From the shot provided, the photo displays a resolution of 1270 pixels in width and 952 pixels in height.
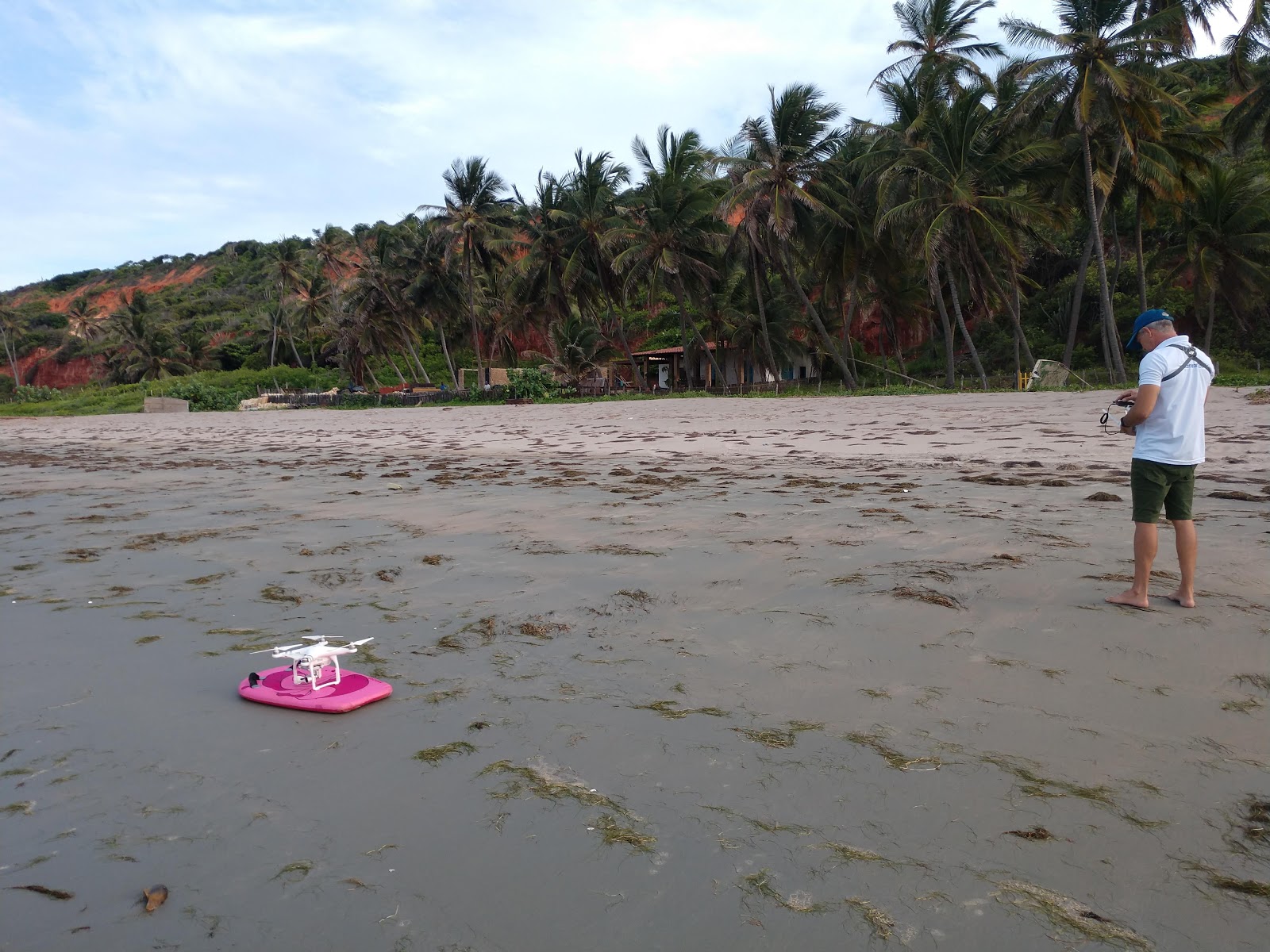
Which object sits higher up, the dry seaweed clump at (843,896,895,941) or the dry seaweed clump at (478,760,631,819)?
the dry seaweed clump at (478,760,631,819)

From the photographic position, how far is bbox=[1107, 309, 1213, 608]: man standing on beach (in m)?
3.64

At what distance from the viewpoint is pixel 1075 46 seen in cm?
2134

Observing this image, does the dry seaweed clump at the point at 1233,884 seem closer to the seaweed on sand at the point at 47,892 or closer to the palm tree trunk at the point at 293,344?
the seaweed on sand at the point at 47,892

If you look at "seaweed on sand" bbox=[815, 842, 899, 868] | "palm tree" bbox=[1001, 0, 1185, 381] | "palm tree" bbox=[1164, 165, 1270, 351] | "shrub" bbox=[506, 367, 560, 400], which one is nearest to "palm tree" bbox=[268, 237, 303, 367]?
"shrub" bbox=[506, 367, 560, 400]

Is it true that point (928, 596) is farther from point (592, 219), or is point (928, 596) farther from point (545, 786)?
point (592, 219)

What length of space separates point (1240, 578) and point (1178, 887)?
2.79m

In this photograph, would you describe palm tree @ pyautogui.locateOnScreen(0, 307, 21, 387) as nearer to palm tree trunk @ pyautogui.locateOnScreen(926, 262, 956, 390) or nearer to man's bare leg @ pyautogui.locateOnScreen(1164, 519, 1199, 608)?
palm tree trunk @ pyautogui.locateOnScreen(926, 262, 956, 390)

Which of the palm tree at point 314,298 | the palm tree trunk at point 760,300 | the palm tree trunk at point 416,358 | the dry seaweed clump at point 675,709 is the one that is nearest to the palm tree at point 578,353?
the palm tree trunk at point 760,300

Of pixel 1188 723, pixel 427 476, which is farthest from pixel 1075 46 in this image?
pixel 1188 723

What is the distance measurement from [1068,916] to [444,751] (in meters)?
1.64

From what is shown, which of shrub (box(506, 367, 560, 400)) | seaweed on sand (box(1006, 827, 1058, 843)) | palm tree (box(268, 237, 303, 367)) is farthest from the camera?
palm tree (box(268, 237, 303, 367))

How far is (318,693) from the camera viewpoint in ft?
9.32

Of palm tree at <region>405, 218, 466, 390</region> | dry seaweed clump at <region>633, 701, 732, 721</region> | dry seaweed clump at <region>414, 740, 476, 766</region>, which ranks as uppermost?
palm tree at <region>405, 218, 466, 390</region>

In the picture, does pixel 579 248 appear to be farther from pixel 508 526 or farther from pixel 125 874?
pixel 125 874
